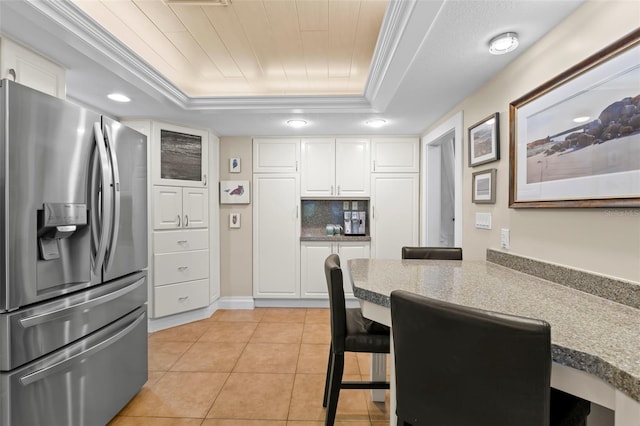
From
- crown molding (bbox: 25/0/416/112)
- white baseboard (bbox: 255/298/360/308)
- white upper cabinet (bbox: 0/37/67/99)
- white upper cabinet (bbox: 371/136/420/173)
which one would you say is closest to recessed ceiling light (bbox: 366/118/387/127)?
crown molding (bbox: 25/0/416/112)

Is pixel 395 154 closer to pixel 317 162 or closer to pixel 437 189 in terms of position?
pixel 437 189

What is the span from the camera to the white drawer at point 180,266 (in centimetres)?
309

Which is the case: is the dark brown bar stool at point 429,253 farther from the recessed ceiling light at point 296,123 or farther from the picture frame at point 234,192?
the picture frame at point 234,192

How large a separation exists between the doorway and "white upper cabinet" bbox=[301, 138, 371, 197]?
70 cm

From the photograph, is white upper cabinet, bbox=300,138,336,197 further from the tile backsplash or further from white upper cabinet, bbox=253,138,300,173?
the tile backsplash

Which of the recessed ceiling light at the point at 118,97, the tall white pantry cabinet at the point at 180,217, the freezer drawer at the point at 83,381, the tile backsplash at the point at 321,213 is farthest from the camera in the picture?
the tile backsplash at the point at 321,213

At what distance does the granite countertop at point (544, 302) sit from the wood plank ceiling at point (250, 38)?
1.53 metres

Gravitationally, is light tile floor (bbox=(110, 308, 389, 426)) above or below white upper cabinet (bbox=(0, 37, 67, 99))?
below

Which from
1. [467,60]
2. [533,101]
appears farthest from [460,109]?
[533,101]

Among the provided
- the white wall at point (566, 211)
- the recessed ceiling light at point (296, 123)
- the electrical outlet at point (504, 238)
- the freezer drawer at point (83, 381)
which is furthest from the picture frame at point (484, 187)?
the freezer drawer at point (83, 381)

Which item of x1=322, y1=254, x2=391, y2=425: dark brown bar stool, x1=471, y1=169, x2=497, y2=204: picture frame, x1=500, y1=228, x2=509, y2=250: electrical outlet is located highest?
x1=471, y1=169, x2=497, y2=204: picture frame

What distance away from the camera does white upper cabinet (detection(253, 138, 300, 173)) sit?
3752 mm

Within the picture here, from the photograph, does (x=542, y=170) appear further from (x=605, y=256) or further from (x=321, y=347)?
(x=321, y=347)

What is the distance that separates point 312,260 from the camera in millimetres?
3750
